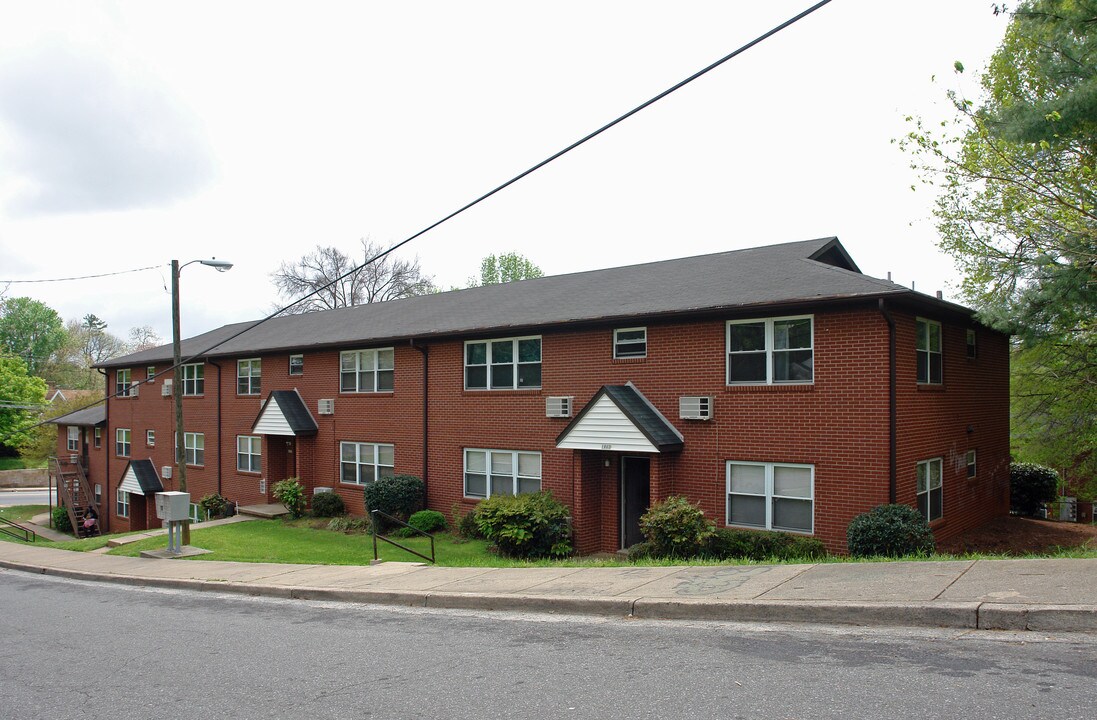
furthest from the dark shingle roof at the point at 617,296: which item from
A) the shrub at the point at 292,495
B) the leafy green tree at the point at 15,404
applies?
the leafy green tree at the point at 15,404

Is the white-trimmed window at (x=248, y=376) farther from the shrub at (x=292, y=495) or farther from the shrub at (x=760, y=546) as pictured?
the shrub at (x=760, y=546)

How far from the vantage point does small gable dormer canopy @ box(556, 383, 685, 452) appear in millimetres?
16062

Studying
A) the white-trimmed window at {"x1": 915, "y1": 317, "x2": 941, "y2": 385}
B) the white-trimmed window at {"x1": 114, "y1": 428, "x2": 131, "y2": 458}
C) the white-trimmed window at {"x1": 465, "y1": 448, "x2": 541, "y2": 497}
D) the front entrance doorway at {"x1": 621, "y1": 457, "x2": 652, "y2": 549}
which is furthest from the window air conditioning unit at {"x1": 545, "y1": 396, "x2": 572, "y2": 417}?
the white-trimmed window at {"x1": 114, "y1": 428, "x2": 131, "y2": 458}

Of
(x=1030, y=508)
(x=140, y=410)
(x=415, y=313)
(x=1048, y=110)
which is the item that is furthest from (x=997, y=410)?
(x=140, y=410)

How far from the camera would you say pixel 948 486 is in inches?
653

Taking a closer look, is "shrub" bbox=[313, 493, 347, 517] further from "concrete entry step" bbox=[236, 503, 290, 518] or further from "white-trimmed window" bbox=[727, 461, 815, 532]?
"white-trimmed window" bbox=[727, 461, 815, 532]

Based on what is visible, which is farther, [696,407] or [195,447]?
[195,447]

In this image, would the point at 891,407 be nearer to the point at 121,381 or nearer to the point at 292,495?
the point at 292,495

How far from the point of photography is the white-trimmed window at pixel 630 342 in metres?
17.3

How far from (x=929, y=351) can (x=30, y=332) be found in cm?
10169

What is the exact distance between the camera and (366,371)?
24.2 m

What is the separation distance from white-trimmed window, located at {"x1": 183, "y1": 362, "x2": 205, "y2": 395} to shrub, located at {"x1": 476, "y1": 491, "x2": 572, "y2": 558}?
19231 mm

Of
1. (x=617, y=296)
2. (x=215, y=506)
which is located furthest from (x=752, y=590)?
(x=215, y=506)

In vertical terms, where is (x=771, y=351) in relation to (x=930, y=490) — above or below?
above
